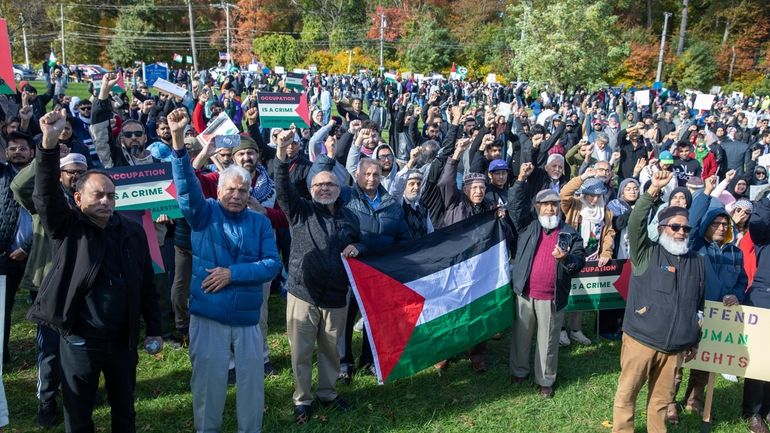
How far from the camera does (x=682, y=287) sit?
4492 millimetres

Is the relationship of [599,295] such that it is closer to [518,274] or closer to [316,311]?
[518,274]

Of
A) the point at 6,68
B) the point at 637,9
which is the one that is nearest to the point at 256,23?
the point at 637,9

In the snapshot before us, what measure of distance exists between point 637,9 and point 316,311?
215 feet

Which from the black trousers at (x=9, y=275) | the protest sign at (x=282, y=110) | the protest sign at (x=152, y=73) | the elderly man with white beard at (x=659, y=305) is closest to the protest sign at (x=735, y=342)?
the elderly man with white beard at (x=659, y=305)

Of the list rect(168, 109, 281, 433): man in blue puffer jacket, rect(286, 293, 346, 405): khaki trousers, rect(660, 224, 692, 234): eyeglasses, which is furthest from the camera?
rect(286, 293, 346, 405): khaki trousers

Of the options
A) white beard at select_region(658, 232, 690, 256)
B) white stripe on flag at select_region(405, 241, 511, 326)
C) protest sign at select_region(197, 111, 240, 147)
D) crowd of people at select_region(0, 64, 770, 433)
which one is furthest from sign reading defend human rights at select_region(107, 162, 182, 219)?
white beard at select_region(658, 232, 690, 256)

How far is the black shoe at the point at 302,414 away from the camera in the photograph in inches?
193

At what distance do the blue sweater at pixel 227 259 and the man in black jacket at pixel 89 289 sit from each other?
370 mm

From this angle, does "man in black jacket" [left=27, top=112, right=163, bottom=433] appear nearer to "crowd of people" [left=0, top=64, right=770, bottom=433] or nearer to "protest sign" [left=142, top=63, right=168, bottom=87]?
"crowd of people" [left=0, top=64, right=770, bottom=433]

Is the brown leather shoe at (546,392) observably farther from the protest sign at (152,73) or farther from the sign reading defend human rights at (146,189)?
the protest sign at (152,73)

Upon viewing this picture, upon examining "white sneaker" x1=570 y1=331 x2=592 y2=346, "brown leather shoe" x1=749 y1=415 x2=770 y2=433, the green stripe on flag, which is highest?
the green stripe on flag

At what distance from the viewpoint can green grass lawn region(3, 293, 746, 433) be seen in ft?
16.2

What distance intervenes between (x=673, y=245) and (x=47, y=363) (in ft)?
15.9

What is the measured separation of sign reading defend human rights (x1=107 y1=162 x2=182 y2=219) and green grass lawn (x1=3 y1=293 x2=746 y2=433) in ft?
4.70
